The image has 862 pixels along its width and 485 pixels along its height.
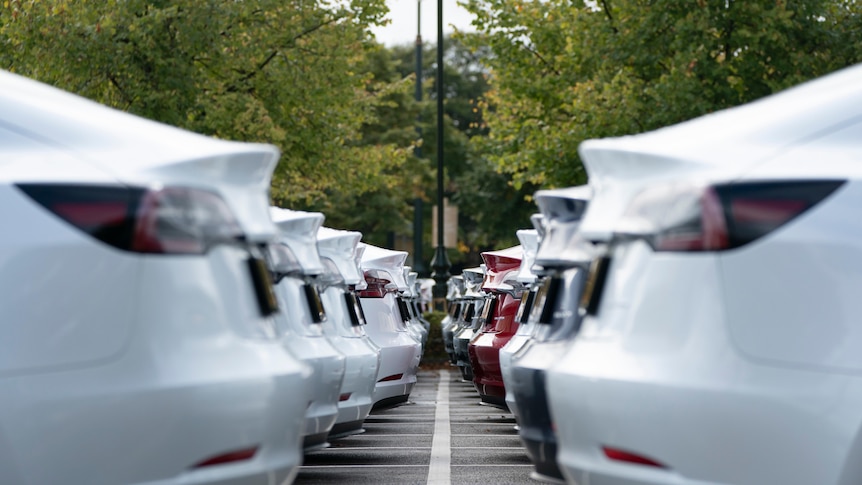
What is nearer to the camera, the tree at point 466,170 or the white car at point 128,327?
the white car at point 128,327

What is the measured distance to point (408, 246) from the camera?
85.0 m

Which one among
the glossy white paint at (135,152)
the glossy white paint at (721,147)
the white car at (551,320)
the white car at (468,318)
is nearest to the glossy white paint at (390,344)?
the white car at (468,318)

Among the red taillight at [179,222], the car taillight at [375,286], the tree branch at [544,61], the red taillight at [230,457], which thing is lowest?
the car taillight at [375,286]

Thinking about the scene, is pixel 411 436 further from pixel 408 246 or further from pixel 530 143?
pixel 408 246

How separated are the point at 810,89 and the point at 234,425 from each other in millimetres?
2533

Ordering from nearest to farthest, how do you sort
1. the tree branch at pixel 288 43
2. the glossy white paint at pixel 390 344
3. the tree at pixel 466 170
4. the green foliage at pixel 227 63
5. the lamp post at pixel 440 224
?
the glossy white paint at pixel 390 344
the green foliage at pixel 227 63
the tree branch at pixel 288 43
the lamp post at pixel 440 224
the tree at pixel 466 170

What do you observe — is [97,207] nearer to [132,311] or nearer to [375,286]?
[132,311]

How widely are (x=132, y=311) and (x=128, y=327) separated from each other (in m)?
0.06

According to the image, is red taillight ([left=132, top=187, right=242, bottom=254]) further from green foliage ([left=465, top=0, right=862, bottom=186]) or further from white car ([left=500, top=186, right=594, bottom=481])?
green foliage ([left=465, top=0, right=862, bottom=186])

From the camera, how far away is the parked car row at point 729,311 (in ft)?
18.1

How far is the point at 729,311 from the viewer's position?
→ 219 inches

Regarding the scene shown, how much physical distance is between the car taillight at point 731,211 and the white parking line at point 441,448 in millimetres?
6002

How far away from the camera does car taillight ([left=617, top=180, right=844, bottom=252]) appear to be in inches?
222

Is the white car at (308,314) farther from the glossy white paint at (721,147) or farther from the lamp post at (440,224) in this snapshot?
the lamp post at (440,224)
